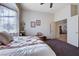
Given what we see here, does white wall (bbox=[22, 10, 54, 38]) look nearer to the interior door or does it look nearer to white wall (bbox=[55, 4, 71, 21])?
white wall (bbox=[55, 4, 71, 21])

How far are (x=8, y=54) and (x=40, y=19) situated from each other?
290cm

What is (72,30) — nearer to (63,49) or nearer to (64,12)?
(64,12)

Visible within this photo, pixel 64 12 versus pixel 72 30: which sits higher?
pixel 64 12

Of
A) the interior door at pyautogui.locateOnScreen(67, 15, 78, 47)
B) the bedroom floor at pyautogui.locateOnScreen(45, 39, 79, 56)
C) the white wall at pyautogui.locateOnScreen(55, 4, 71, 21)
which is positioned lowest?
the bedroom floor at pyautogui.locateOnScreen(45, 39, 79, 56)

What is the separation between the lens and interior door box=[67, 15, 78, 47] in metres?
4.99

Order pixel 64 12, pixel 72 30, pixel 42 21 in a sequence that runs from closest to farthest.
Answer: pixel 42 21 < pixel 64 12 < pixel 72 30

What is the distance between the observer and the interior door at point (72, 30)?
499cm

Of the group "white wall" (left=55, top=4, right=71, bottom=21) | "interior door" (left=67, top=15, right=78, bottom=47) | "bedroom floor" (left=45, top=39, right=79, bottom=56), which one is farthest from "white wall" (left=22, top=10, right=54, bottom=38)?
"interior door" (left=67, top=15, right=78, bottom=47)

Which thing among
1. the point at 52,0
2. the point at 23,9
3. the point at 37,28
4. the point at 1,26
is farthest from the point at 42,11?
the point at 52,0

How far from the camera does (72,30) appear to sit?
538 cm

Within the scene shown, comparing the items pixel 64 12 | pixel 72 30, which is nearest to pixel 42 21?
pixel 64 12

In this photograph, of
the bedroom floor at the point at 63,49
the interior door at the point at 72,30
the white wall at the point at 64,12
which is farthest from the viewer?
the interior door at the point at 72,30

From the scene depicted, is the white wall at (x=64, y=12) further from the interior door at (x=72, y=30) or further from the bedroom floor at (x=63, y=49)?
the bedroom floor at (x=63, y=49)

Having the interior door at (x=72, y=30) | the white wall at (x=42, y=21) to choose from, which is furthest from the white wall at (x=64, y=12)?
the white wall at (x=42, y=21)
